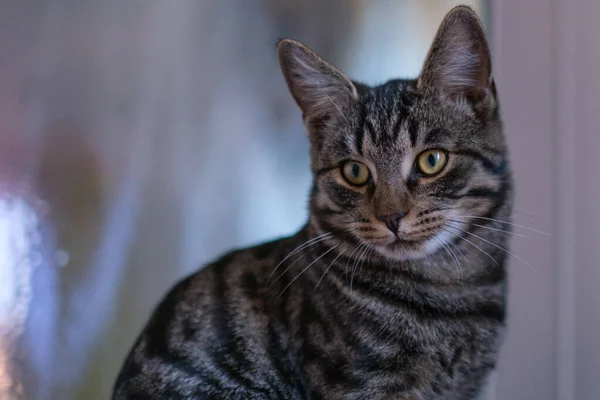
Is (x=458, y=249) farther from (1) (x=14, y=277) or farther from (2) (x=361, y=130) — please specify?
(1) (x=14, y=277)

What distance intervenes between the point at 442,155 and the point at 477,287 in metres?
0.25

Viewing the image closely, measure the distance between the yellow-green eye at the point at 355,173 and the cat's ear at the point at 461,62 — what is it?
179mm

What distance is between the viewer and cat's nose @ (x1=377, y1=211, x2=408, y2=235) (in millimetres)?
946

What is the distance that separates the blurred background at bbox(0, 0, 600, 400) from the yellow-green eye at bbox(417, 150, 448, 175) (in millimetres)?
376

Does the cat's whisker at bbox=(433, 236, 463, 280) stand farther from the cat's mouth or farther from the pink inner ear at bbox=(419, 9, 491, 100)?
the pink inner ear at bbox=(419, 9, 491, 100)

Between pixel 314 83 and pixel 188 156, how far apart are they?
18.2 inches

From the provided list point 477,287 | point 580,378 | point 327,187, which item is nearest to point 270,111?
point 327,187

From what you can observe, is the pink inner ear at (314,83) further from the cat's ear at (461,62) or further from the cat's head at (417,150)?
the cat's ear at (461,62)

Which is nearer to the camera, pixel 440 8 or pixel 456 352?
pixel 456 352

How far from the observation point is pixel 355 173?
105 centimetres

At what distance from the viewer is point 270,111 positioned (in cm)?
146

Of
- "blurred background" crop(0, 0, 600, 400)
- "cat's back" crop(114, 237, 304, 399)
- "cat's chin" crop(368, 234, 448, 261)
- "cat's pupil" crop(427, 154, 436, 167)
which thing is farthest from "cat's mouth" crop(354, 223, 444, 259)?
"blurred background" crop(0, 0, 600, 400)

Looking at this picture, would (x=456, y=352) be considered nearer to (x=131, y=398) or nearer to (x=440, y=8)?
(x=131, y=398)

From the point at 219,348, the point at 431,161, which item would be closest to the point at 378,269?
the point at 431,161
